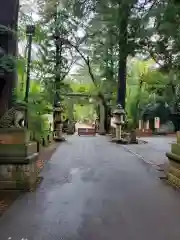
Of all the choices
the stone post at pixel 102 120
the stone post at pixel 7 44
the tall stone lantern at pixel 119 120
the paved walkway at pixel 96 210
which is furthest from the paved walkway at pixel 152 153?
the stone post at pixel 102 120

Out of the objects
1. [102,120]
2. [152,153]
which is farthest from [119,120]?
[102,120]

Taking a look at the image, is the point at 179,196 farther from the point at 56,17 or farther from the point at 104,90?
the point at 104,90

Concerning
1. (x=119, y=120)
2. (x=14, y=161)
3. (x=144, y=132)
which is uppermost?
(x=119, y=120)

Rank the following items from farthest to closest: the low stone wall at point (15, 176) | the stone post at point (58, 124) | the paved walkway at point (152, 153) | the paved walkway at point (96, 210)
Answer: the stone post at point (58, 124) < the paved walkway at point (152, 153) < the low stone wall at point (15, 176) < the paved walkway at point (96, 210)

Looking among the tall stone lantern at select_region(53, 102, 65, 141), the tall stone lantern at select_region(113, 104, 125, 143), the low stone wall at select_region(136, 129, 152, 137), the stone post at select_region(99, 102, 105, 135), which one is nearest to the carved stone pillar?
the stone post at select_region(99, 102, 105, 135)

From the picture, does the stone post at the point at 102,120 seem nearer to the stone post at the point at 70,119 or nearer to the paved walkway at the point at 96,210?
the stone post at the point at 70,119

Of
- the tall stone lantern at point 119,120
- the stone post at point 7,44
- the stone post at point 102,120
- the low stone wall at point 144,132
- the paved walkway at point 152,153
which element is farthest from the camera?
the stone post at point 102,120

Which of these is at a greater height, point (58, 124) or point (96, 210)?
point (58, 124)

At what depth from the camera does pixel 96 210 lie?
620cm

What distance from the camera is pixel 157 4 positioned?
1028 centimetres

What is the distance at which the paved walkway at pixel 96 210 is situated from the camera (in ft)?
16.2

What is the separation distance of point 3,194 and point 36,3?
18.0m

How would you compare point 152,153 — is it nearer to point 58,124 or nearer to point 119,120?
point 119,120

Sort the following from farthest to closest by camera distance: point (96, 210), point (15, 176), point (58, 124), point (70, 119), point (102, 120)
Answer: point (70, 119)
point (102, 120)
point (58, 124)
point (15, 176)
point (96, 210)
